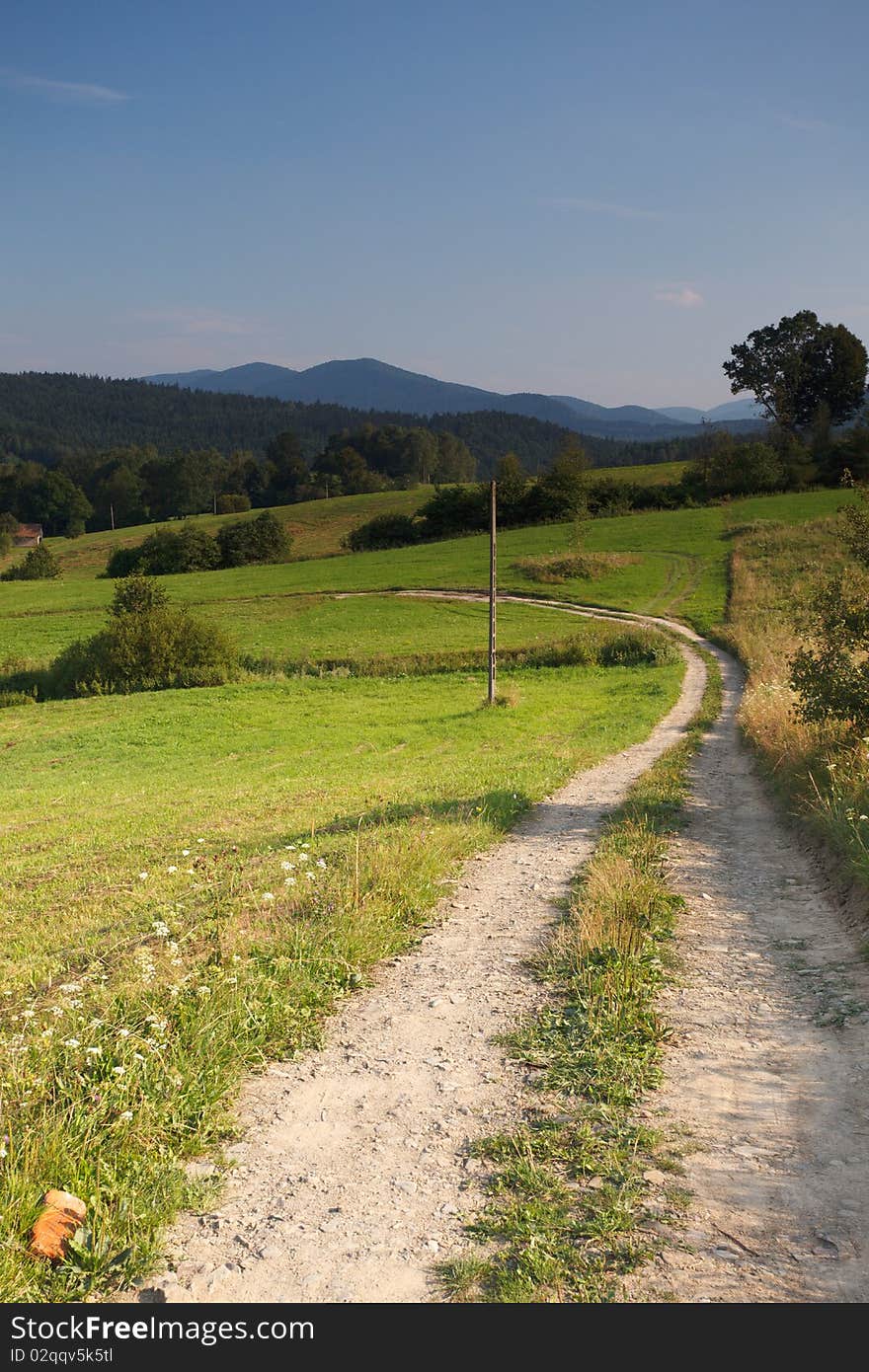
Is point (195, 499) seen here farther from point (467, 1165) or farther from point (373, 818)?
point (467, 1165)

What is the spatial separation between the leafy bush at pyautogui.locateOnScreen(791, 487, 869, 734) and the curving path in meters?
4.49

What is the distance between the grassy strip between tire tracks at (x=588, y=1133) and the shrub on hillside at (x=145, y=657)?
123 ft

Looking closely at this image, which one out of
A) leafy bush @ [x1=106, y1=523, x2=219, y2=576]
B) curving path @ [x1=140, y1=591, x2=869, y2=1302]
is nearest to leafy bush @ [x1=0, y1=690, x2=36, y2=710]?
curving path @ [x1=140, y1=591, x2=869, y2=1302]

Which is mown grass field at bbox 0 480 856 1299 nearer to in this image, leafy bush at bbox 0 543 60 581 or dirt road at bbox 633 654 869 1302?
dirt road at bbox 633 654 869 1302

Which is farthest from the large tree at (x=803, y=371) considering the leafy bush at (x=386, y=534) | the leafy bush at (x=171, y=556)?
the leafy bush at (x=171, y=556)

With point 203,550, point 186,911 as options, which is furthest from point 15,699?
point 203,550

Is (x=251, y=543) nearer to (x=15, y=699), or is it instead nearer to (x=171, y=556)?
(x=171, y=556)

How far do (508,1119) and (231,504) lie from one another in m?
139

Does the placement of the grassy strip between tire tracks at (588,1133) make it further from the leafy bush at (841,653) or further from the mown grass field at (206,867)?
the leafy bush at (841,653)

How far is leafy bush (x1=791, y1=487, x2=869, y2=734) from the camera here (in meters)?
13.4

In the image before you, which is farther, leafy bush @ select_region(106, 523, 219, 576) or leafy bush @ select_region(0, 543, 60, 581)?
leafy bush @ select_region(0, 543, 60, 581)

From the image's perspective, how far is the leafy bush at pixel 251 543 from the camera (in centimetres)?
9531

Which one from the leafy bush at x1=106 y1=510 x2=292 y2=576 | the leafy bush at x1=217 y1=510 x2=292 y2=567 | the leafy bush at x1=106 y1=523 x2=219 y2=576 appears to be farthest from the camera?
the leafy bush at x1=217 y1=510 x2=292 y2=567

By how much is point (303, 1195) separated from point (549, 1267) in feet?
4.52
